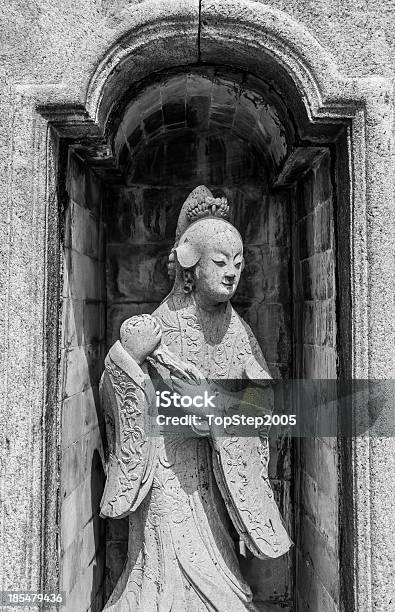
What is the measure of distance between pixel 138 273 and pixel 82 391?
31.7 inches

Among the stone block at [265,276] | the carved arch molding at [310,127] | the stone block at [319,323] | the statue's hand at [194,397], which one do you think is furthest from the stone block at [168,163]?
the statue's hand at [194,397]

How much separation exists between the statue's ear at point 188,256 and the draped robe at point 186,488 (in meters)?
0.17

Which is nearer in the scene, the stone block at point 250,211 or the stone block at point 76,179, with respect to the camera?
the stone block at point 76,179

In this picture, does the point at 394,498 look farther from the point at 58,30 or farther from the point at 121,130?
the point at 58,30

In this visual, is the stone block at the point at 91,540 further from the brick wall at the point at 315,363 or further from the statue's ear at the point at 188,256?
the statue's ear at the point at 188,256

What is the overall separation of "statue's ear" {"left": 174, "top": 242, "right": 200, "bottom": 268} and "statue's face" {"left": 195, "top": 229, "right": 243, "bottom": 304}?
0.03 metres

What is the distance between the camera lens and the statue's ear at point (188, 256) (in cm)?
263

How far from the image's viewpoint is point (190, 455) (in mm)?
2695

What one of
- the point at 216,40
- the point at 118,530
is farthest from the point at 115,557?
the point at 216,40

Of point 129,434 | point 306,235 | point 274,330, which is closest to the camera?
point 129,434

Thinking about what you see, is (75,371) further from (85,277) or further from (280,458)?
(280,458)

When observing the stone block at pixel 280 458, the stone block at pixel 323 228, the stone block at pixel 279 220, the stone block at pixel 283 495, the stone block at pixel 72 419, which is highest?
the stone block at pixel 279 220

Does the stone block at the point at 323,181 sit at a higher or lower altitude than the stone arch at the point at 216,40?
lower

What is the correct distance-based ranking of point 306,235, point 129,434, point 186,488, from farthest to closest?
1. point 306,235
2. point 186,488
3. point 129,434
